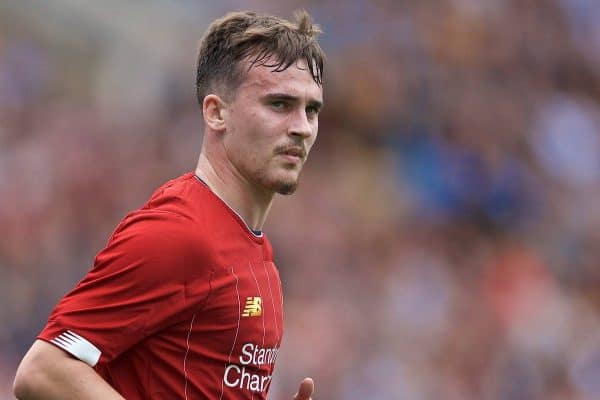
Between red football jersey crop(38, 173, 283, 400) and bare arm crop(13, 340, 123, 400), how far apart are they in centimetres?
3

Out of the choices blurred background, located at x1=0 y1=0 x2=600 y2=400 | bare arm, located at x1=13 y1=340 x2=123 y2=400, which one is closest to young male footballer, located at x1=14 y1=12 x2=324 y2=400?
bare arm, located at x1=13 y1=340 x2=123 y2=400

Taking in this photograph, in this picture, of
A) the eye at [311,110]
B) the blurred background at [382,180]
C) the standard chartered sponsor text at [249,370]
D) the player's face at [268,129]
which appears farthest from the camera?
the blurred background at [382,180]

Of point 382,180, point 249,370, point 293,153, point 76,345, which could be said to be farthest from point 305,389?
point 382,180

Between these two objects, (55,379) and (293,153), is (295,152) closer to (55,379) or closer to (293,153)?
(293,153)

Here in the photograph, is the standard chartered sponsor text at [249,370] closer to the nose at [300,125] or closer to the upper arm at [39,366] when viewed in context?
the upper arm at [39,366]

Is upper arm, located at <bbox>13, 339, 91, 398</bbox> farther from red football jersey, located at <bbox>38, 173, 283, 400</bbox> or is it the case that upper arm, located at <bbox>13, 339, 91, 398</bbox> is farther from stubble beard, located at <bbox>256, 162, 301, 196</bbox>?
stubble beard, located at <bbox>256, 162, 301, 196</bbox>

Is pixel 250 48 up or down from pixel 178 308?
up

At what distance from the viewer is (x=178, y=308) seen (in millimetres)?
2754

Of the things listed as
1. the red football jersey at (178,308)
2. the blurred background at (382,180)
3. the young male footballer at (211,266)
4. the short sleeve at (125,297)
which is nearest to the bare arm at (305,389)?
the young male footballer at (211,266)

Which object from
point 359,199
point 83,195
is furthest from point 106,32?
point 359,199

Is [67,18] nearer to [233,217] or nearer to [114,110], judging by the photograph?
[114,110]

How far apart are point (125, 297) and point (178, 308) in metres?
0.15

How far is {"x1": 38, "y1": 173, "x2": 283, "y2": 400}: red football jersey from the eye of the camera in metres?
2.69

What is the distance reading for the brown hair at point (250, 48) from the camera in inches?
125
